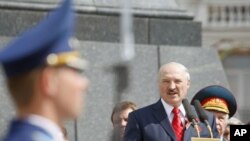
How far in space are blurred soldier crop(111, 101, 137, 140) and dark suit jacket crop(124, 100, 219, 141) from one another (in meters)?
1.12

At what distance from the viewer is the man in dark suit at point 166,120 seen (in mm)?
9094

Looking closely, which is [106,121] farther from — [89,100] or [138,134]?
[138,134]

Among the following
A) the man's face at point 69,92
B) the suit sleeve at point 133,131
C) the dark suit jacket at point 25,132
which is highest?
the suit sleeve at point 133,131

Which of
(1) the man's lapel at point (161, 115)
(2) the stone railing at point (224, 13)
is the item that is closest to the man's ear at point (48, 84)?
(1) the man's lapel at point (161, 115)

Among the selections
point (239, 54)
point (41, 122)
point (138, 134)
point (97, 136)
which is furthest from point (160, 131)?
point (239, 54)

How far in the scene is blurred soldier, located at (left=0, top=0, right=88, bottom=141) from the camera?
14.1ft

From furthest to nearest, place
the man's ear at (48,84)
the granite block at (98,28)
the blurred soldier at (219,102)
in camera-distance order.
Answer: the granite block at (98,28), the blurred soldier at (219,102), the man's ear at (48,84)

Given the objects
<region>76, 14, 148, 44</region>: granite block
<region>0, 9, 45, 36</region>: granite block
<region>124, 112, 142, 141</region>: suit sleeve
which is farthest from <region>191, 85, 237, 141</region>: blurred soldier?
<region>0, 9, 45, 36</region>: granite block

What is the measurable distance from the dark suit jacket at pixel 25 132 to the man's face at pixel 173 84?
4.83m

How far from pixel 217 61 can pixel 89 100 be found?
1599mm

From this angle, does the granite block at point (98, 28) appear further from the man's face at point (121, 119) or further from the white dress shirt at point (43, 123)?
the white dress shirt at point (43, 123)

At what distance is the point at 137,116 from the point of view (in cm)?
913

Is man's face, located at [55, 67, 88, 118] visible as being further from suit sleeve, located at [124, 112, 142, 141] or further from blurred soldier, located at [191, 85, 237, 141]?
blurred soldier, located at [191, 85, 237, 141]

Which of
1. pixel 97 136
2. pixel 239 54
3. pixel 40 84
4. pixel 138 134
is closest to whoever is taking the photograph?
pixel 40 84
